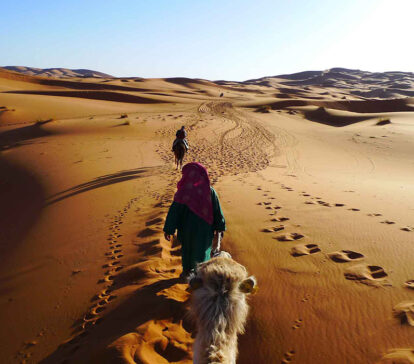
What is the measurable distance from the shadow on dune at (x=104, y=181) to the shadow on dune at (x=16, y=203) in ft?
1.35

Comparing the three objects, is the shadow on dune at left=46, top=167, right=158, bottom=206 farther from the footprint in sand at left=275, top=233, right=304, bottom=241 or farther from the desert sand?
the footprint in sand at left=275, top=233, right=304, bottom=241

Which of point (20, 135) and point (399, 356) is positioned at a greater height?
point (399, 356)

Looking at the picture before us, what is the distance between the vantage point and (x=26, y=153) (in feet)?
39.2

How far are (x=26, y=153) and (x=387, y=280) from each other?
511 inches

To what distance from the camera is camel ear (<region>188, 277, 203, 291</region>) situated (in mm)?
1841

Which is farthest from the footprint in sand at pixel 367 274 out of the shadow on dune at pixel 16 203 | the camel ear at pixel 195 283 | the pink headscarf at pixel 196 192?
the shadow on dune at pixel 16 203

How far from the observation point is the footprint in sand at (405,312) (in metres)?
2.67

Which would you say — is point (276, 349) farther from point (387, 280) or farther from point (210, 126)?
point (210, 126)

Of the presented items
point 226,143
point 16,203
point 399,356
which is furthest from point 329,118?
point 399,356

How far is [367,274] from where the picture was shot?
3447 millimetres

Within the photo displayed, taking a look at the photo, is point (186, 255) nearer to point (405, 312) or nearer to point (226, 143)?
point (405, 312)

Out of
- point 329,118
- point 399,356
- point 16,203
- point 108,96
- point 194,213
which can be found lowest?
point 16,203

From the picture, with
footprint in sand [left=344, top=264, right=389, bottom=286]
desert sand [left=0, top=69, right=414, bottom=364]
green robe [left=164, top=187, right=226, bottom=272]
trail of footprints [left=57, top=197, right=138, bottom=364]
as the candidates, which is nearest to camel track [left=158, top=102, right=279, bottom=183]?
desert sand [left=0, top=69, right=414, bottom=364]

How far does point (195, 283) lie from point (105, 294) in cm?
230
